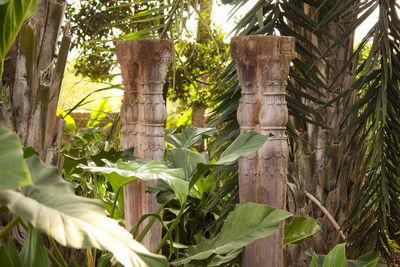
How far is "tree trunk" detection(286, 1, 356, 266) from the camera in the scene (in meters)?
2.12

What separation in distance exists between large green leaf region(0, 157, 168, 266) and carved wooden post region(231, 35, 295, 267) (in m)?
0.60

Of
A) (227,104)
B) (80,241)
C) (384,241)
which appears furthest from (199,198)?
(80,241)

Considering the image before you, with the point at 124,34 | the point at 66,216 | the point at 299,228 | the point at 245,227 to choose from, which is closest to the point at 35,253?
the point at 66,216

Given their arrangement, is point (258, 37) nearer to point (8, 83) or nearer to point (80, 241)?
point (8, 83)

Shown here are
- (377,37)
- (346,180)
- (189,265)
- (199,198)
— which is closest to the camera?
(189,265)

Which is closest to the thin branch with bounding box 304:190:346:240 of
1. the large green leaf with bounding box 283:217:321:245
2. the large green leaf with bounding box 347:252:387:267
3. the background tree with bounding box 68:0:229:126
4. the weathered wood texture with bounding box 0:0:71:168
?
the large green leaf with bounding box 283:217:321:245

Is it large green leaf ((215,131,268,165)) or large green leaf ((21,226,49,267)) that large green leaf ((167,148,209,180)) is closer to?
large green leaf ((215,131,268,165))

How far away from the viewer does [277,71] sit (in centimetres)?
138

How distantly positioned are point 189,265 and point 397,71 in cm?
89

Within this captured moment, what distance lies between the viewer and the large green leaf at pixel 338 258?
1400mm

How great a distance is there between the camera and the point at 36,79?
1.53 metres

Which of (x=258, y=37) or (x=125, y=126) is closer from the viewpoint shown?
(x=258, y=37)

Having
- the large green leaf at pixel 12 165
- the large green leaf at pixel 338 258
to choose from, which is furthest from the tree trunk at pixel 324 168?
the large green leaf at pixel 12 165

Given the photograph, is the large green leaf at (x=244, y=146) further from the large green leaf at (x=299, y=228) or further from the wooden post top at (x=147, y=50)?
the large green leaf at (x=299, y=228)
